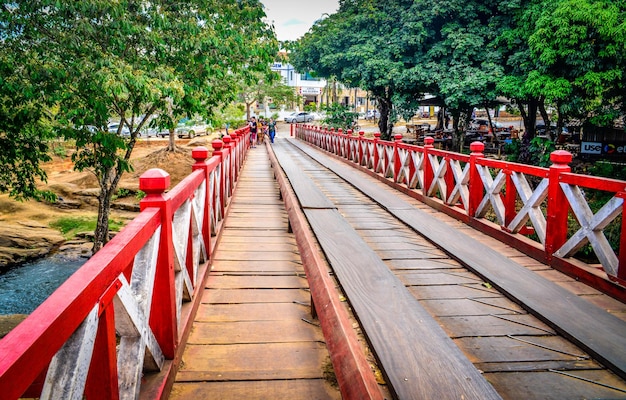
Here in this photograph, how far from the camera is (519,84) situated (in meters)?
14.1

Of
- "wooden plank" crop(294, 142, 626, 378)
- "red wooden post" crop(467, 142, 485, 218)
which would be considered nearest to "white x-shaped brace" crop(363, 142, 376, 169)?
"red wooden post" crop(467, 142, 485, 218)

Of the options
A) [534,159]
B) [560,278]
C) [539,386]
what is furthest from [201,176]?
[534,159]

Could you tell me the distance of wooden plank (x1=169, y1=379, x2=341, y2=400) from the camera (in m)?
2.57

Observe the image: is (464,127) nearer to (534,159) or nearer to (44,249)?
(534,159)

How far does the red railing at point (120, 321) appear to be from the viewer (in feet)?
3.81

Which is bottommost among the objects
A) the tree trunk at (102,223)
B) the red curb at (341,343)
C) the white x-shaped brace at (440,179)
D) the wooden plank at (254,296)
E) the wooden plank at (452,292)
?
the tree trunk at (102,223)

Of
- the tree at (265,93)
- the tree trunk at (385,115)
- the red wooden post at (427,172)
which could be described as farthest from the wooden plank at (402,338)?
the tree at (265,93)

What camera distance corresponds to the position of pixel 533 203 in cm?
480

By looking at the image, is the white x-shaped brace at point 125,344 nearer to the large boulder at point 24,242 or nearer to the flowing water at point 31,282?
the flowing water at point 31,282

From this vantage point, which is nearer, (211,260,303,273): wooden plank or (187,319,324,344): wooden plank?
(187,319,324,344): wooden plank

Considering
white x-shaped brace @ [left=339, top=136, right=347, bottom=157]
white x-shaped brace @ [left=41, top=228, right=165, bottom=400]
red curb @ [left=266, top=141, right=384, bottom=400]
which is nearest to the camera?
white x-shaped brace @ [left=41, top=228, right=165, bottom=400]

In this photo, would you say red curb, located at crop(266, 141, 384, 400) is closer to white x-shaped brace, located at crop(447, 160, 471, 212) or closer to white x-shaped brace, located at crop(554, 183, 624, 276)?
white x-shaped brace, located at crop(554, 183, 624, 276)

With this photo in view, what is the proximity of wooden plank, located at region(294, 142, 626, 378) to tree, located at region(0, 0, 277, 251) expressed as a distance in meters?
5.19

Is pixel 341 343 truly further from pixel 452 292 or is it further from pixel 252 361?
pixel 452 292
